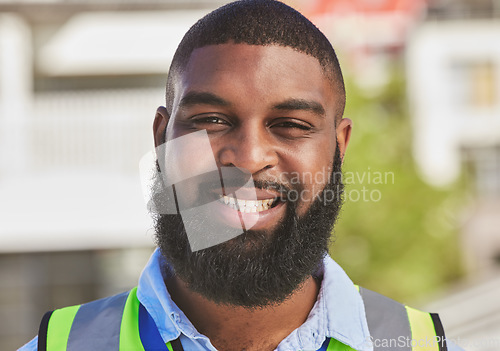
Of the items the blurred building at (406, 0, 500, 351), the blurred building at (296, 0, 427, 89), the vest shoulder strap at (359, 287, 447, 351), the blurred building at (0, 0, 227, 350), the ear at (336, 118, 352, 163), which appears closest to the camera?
the vest shoulder strap at (359, 287, 447, 351)

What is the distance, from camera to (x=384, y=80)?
15.1 metres

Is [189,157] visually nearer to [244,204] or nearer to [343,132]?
[244,204]

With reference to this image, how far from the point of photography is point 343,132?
7.50 ft

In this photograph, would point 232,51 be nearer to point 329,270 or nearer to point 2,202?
point 329,270

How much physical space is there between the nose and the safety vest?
0.57 meters

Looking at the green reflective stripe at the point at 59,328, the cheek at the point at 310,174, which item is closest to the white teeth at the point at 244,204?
the cheek at the point at 310,174

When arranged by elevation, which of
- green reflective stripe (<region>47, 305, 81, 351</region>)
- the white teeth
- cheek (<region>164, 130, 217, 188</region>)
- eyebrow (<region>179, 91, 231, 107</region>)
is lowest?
green reflective stripe (<region>47, 305, 81, 351</region>)

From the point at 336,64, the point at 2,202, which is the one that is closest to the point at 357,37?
the point at 2,202

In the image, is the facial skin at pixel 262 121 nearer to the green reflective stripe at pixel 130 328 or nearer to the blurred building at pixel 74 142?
the green reflective stripe at pixel 130 328

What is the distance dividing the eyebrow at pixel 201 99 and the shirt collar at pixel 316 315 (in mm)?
550

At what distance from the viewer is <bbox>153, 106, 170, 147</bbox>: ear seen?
2.22 metres

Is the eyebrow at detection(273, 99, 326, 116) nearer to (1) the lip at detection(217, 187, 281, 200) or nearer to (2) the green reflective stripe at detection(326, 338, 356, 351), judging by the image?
(1) the lip at detection(217, 187, 281, 200)

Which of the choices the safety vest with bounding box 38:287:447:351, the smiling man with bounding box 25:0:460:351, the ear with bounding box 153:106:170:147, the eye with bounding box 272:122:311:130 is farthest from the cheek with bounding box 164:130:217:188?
the safety vest with bounding box 38:287:447:351

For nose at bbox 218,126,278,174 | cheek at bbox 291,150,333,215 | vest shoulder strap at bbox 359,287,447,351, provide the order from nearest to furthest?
nose at bbox 218,126,278,174 < cheek at bbox 291,150,333,215 < vest shoulder strap at bbox 359,287,447,351
